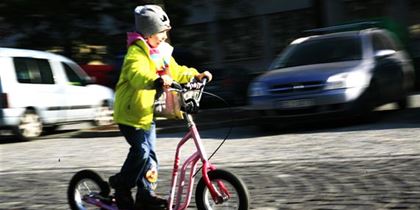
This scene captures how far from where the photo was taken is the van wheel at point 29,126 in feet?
44.5

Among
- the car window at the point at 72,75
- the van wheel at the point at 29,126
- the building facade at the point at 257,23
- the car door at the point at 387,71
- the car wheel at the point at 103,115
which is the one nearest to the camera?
the car door at the point at 387,71

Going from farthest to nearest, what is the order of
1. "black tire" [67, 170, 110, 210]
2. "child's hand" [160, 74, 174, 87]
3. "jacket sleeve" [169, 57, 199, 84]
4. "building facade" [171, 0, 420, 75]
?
"building facade" [171, 0, 420, 75] → "black tire" [67, 170, 110, 210] → "jacket sleeve" [169, 57, 199, 84] → "child's hand" [160, 74, 174, 87]

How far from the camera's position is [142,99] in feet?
17.7

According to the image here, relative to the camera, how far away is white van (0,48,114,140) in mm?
13453

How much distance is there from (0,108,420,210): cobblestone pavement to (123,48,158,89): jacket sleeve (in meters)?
1.60

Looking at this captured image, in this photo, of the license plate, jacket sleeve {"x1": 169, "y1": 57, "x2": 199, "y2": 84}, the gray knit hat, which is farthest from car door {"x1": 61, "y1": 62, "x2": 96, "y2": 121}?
the gray knit hat

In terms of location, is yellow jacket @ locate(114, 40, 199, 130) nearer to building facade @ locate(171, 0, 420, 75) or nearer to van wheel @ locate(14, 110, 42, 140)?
van wheel @ locate(14, 110, 42, 140)

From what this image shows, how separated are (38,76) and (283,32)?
17.0 meters

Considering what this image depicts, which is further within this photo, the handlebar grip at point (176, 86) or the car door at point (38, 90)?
the car door at point (38, 90)

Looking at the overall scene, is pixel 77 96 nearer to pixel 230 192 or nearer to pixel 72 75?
pixel 72 75

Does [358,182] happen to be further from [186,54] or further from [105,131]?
[186,54]

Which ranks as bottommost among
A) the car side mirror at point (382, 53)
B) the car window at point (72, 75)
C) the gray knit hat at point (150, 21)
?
the car side mirror at point (382, 53)

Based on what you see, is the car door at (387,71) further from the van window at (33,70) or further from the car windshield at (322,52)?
the van window at (33,70)

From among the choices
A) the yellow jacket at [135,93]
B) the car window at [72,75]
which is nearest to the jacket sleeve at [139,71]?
the yellow jacket at [135,93]
